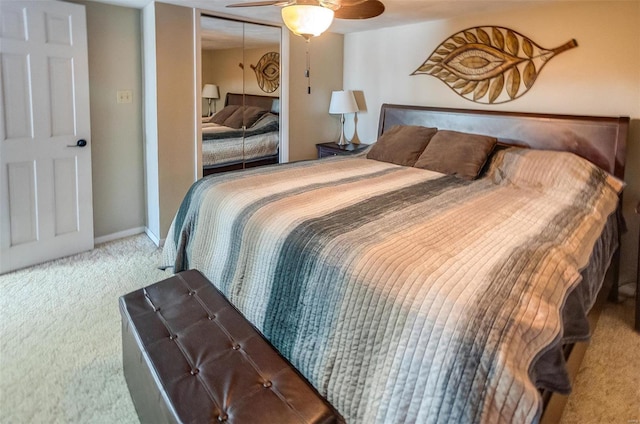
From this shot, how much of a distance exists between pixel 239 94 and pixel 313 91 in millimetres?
878

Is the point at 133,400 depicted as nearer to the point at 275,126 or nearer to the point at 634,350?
the point at 634,350

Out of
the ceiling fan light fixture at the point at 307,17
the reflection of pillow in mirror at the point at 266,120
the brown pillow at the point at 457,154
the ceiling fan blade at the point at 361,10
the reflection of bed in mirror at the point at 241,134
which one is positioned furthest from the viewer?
the reflection of pillow in mirror at the point at 266,120

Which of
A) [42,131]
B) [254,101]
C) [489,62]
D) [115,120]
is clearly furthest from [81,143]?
[489,62]

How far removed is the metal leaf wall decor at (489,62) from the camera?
3.18 meters

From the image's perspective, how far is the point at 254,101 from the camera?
4078 mm

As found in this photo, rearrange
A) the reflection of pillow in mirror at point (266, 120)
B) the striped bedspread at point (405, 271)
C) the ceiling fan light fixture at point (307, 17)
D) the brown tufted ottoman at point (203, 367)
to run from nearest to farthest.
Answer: the striped bedspread at point (405, 271), the brown tufted ottoman at point (203, 367), the ceiling fan light fixture at point (307, 17), the reflection of pillow in mirror at point (266, 120)

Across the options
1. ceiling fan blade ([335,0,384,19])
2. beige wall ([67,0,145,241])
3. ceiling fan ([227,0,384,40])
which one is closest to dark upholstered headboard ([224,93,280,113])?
beige wall ([67,0,145,241])

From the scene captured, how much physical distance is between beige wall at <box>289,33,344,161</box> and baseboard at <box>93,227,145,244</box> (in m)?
1.62

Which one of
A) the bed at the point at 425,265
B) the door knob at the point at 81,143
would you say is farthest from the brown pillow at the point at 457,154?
the door knob at the point at 81,143

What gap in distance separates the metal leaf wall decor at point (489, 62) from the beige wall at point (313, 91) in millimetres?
1176

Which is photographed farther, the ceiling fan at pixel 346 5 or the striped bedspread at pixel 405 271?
the ceiling fan at pixel 346 5

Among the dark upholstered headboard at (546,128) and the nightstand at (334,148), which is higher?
the dark upholstered headboard at (546,128)

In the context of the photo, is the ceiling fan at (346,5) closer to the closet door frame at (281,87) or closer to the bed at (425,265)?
the bed at (425,265)

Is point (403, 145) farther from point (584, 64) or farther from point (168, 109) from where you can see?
point (168, 109)
